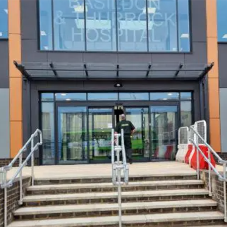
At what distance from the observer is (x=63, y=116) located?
1001 centimetres

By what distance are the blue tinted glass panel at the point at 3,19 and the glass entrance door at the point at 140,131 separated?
4975 mm

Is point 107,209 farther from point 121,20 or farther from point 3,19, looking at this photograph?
point 3,19

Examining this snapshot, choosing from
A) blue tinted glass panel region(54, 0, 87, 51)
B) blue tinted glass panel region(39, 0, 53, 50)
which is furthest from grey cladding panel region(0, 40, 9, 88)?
blue tinted glass panel region(54, 0, 87, 51)

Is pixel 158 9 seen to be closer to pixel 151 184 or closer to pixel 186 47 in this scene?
pixel 186 47

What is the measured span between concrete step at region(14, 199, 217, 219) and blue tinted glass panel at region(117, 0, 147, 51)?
621cm

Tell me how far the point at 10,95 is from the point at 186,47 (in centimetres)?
643

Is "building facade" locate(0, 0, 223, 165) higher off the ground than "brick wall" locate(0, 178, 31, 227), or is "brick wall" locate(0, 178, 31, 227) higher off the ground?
"building facade" locate(0, 0, 223, 165)

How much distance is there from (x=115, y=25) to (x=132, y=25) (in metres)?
0.62

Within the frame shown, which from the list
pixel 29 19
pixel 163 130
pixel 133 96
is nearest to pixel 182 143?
pixel 163 130

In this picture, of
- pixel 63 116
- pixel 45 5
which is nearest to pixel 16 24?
pixel 45 5

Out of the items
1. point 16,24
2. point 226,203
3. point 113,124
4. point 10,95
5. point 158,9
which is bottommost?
point 226,203

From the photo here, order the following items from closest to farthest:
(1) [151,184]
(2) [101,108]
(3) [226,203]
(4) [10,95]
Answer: (3) [226,203], (1) [151,184], (4) [10,95], (2) [101,108]

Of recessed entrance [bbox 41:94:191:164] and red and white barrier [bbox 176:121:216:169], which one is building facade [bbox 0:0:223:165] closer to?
recessed entrance [bbox 41:94:191:164]

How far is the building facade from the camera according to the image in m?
9.64
